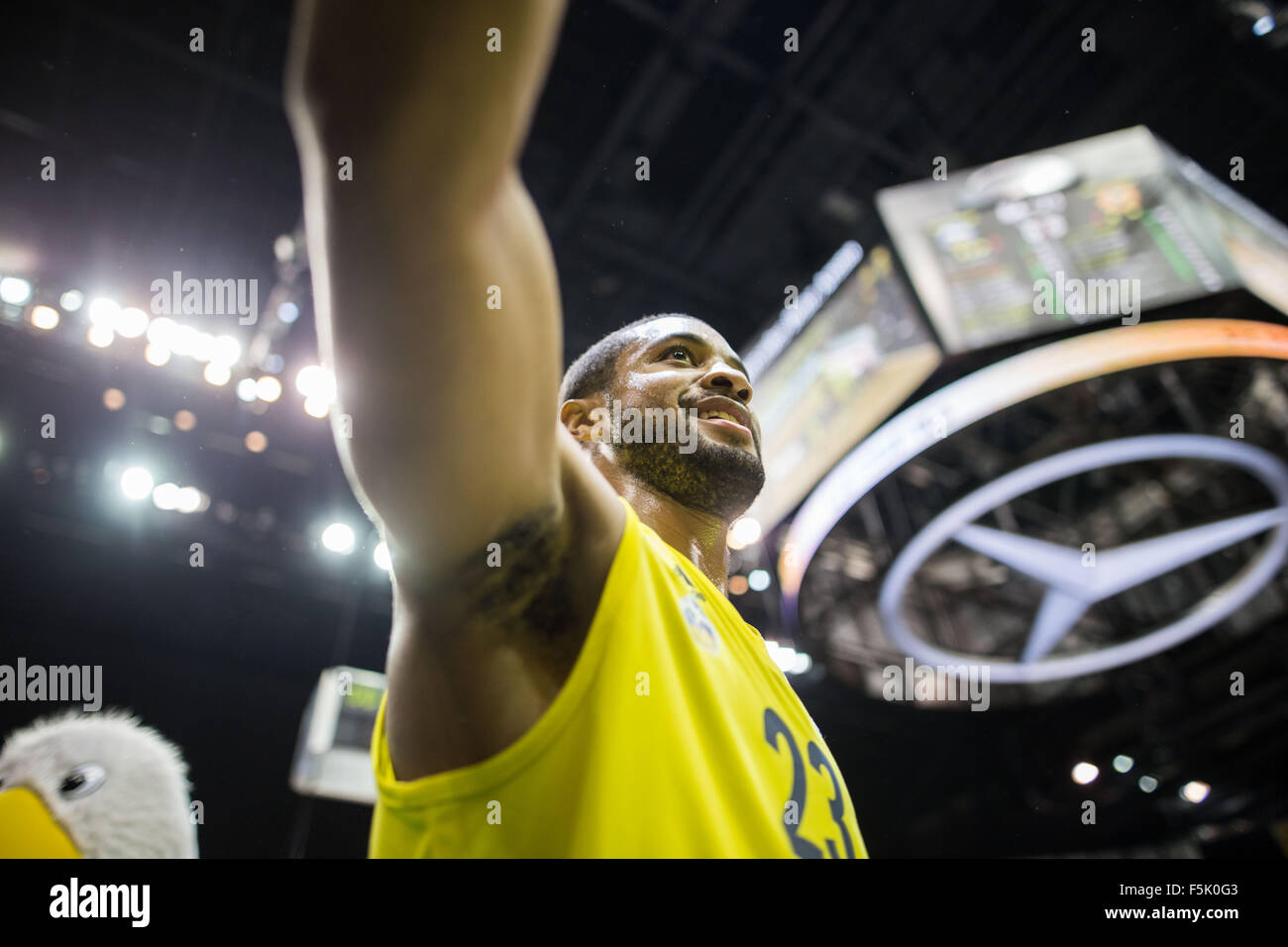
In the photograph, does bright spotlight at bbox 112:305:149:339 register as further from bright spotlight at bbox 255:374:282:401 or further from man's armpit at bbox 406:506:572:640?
man's armpit at bbox 406:506:572:640

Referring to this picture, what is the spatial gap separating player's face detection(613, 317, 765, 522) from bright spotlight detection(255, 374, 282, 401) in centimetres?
524

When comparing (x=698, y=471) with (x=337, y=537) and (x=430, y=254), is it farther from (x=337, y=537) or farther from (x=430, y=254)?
(x=337, y=537)

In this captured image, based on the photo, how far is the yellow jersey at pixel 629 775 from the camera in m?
0.93

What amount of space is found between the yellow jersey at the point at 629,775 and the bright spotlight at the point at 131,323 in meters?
6.16

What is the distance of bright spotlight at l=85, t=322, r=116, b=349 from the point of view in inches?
229

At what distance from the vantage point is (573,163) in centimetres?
643

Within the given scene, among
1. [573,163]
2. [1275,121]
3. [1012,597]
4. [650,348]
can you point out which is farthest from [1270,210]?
[650,348]
